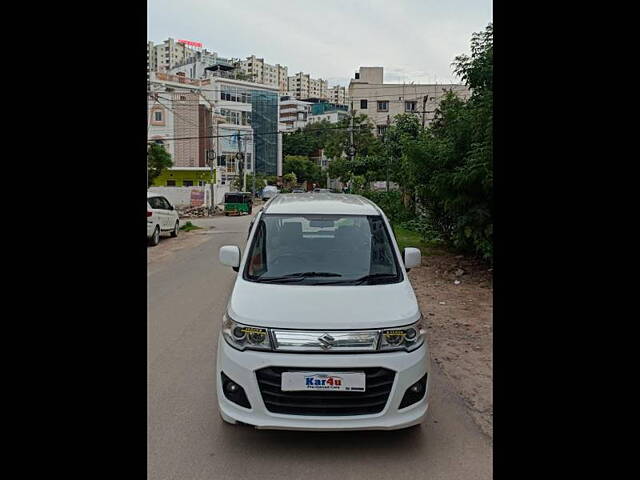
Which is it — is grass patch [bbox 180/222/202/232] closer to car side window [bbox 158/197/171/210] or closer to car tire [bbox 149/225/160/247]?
car side window [bbox 158/197/171/210]

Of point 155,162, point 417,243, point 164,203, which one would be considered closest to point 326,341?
point 417,243

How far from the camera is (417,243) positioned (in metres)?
15.9

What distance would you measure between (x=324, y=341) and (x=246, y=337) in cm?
54

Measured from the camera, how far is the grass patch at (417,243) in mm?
14410

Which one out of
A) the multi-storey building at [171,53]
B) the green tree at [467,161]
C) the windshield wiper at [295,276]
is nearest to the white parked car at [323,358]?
the windshield wiper at [295,276]

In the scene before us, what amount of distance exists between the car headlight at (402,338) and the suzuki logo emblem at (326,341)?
1.10 ft

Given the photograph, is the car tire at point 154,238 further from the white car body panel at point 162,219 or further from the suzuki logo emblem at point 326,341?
the suzuki logo emblem at point 326,341

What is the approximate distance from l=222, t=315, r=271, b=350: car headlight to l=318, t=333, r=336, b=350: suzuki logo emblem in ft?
1.13

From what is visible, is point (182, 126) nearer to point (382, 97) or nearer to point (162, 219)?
point (382, 97)

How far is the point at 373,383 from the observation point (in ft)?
12.3

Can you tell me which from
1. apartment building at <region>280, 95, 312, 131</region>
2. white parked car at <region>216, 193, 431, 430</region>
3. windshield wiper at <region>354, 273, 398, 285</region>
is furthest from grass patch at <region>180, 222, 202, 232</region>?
apartment building at <region>280, 95, 312, 131</region>
